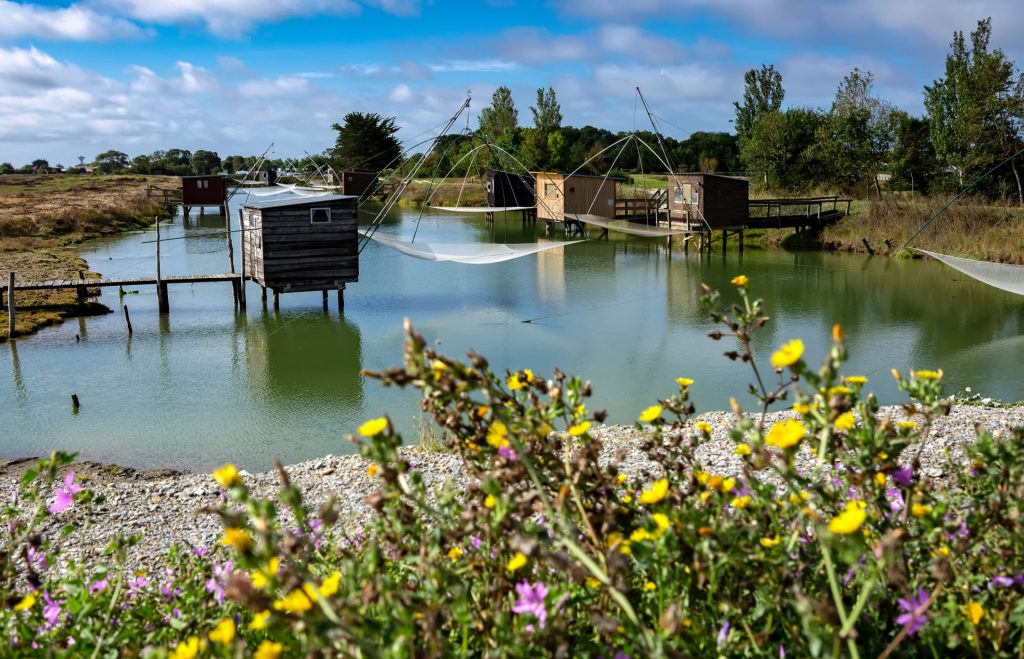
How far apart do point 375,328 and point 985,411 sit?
10501 millimetres

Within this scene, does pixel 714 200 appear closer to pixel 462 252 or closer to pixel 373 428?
pixel 462 252

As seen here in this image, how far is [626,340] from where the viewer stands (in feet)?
47.9

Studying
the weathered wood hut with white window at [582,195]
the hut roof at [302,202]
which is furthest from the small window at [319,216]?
→ the weathered wood hut with white window at [582,195]

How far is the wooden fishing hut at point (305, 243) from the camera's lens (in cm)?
1717

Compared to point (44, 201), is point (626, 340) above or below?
below

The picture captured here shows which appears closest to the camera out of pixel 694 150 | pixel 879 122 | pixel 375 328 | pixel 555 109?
pixel 375 328

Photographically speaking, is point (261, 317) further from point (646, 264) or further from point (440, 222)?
point (440, 222)

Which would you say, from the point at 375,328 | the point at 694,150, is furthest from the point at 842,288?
the point at 694,150

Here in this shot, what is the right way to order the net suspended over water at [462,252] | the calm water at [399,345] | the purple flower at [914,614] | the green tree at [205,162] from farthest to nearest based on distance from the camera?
1. the green tree at [205,162]
2. the net suspended over water at [462,252]
3. the calm water at [399,345]
4. the purple flower at [914,614]

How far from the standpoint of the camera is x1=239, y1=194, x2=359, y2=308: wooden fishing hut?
676 inches

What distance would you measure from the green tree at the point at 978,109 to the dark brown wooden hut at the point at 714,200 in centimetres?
743

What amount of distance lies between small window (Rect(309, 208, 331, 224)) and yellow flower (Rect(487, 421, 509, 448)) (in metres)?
15.8

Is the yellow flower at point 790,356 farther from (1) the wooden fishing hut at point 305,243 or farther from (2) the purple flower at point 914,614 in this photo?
(1) the wooden fishing hut at point 305,243

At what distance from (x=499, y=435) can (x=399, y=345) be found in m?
13.2
